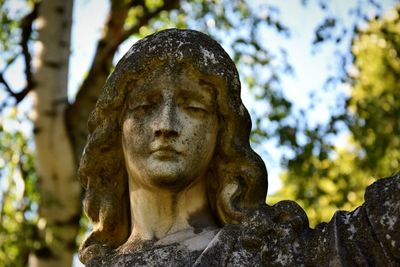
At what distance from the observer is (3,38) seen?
52.0ft

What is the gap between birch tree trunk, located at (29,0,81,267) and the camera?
1303 centimetres

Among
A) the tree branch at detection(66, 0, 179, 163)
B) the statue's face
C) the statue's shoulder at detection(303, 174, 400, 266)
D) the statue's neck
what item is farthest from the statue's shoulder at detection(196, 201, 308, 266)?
the tree branch at detection(66, 0, 179, 163)

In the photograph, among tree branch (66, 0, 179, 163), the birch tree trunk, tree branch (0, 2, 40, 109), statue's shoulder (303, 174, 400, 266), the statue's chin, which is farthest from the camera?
tree branch (0, 2, 40, 109)

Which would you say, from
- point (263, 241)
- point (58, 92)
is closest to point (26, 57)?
point (58, 92)

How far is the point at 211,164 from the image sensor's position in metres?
6.20

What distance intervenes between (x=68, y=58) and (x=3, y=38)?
7.66 ft

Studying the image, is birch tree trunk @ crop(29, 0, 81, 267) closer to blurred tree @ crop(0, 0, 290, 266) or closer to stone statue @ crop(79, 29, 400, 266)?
blurred tree @ crop(0, 0, 290, 266)

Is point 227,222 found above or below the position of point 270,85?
below

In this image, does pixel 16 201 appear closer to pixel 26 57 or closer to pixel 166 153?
pixel 26 57

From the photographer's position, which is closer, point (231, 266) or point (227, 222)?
point (231, 266)

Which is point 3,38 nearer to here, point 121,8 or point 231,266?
point 121,8

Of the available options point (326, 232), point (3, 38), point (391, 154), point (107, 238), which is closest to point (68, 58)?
point (3, 38)

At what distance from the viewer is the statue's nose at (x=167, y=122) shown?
595 cm

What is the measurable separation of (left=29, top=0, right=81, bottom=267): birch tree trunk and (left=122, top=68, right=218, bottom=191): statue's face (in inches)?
276
